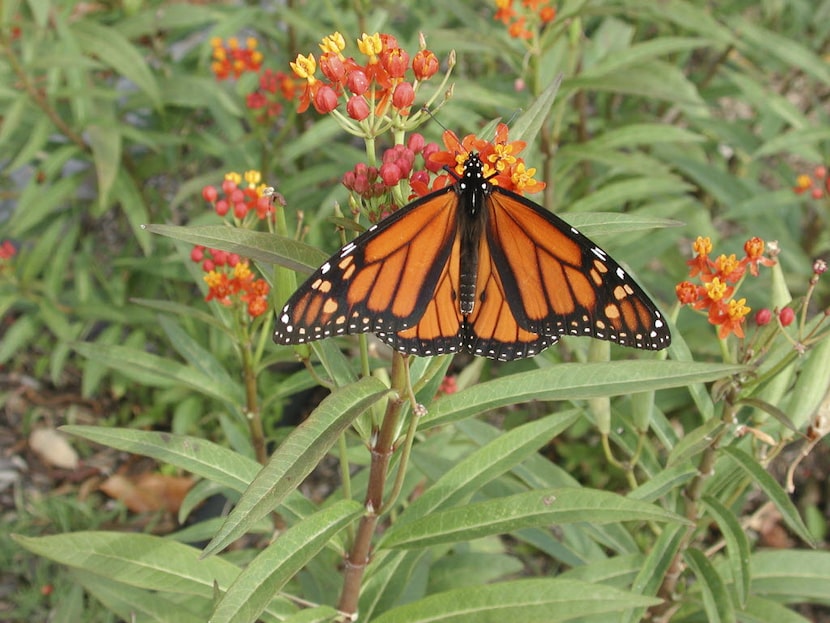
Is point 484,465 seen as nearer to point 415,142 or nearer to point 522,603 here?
point 522,603

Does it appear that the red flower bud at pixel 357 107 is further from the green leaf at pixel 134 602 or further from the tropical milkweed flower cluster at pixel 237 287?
the green leaf at pixel 134 602

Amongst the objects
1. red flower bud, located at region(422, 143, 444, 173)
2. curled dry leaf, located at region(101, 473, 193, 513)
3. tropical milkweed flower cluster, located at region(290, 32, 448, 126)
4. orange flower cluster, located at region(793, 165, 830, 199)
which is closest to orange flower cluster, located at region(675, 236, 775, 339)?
red flower bud, located at region(422, 143, 444, 173)

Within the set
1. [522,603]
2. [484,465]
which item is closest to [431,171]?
[484,465]

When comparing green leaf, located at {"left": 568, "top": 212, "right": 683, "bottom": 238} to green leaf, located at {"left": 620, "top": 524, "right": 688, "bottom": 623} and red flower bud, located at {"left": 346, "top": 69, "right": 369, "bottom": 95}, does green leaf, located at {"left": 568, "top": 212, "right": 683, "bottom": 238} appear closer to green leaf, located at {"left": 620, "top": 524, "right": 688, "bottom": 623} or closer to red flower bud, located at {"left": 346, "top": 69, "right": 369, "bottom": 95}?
red flower bud, located at {"left": 346, "top": 69, "right": 369, "bottom": 95}

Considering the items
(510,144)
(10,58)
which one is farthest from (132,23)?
(510,144)

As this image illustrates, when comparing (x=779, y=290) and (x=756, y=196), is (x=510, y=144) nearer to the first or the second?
(x=779, y=290)

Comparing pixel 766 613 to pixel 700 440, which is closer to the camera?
pixel 700 440
